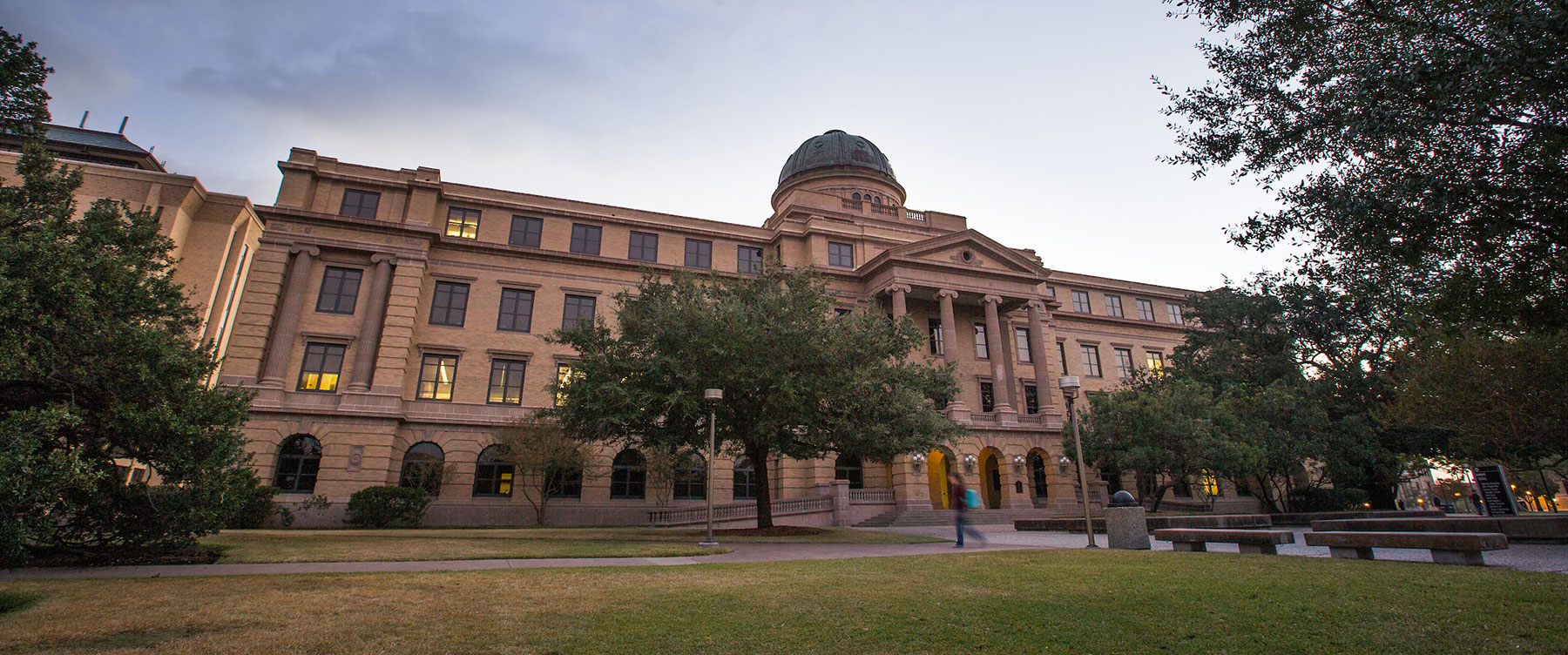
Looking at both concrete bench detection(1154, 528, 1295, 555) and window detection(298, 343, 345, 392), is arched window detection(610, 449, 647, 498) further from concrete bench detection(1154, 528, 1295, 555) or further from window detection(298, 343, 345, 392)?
concrete bench detection(1154, 528, 1295, 555)

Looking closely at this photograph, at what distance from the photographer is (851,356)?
22891 millimetres

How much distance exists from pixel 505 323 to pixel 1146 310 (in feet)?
148

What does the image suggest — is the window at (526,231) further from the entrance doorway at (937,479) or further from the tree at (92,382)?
the tree at (92,382)

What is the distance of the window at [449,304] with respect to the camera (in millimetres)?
35938

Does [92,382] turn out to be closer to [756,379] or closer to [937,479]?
[756,379]

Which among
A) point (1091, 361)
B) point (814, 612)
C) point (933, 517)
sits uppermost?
point (1091, 361)

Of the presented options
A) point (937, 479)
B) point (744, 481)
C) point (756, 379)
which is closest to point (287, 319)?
point (744, 481)

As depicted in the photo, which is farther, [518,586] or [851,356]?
[851,356]

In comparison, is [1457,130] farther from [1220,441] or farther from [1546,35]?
[1220,441]

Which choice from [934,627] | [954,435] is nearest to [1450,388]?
[954,435]

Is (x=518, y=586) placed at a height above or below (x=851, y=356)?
below

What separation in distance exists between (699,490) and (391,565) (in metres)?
24.7

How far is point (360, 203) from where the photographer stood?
36500 millimetres

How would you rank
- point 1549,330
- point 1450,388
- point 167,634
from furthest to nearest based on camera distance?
point 1450,388
point 1549,330
point 167,634
